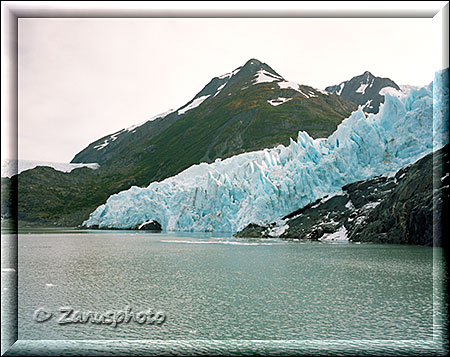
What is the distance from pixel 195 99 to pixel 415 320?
561ft

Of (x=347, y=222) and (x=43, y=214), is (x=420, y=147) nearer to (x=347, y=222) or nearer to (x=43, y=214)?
(x=347, y=222)

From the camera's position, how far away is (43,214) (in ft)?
291

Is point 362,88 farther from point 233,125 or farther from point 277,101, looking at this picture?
point 233,125

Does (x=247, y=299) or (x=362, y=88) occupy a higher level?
(x=362, y=88)

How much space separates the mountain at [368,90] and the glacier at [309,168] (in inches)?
4757

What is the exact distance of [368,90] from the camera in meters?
177

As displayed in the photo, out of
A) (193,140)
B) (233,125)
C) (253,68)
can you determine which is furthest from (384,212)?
(253,68)

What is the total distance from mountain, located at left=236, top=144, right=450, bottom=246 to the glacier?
1451 mm

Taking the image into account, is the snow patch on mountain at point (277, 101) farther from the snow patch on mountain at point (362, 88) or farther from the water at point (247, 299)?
the water at point (247, 299)

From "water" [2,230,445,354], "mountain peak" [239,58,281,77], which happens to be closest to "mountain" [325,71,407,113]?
"mountain peak" [239,58,281,77]

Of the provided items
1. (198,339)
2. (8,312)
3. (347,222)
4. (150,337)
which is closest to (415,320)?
(198,339)
